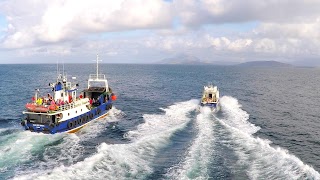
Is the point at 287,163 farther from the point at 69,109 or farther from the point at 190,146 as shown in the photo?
the point at 69,109

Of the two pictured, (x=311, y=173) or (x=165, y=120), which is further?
(x=165, y=120)

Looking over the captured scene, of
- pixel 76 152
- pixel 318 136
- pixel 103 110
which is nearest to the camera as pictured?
pixel 76 152

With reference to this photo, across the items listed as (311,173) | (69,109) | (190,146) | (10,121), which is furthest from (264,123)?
(10,121)

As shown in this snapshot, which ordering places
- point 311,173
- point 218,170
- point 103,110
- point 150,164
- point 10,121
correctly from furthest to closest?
point 103,110 → point 10,121 → point 150,164 → point 218,170 → point 311,173

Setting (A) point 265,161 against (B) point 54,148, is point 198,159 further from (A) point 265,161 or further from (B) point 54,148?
(B) point 54,148

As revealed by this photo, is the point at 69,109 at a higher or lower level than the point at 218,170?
higher

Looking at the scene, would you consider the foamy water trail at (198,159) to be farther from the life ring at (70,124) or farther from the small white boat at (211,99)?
the life ring at (70,124)

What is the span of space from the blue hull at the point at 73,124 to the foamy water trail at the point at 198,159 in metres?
18.6

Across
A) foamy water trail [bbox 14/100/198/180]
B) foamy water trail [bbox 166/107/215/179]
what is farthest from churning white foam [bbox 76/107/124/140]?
foamy water trail [bbox 166/107/215/179]

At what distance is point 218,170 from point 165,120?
24.8m

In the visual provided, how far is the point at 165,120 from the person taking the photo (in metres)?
54.5

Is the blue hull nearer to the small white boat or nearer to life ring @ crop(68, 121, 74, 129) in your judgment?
life ring @ crop(68, 121, 74, 129)

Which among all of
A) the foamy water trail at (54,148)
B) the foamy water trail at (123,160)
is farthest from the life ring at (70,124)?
the foamy water trail at (123,160)

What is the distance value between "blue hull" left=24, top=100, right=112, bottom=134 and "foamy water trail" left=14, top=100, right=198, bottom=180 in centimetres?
882
